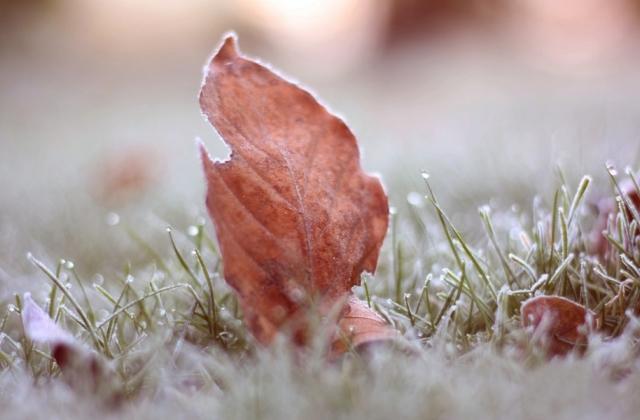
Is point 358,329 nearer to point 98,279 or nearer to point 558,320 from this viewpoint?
point 558,320

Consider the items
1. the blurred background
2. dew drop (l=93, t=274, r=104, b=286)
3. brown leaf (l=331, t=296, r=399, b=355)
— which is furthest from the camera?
the blurred background

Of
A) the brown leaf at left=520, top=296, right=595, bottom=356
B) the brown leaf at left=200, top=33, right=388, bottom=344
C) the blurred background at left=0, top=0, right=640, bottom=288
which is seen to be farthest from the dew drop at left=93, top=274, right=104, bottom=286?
the brown leaf at left=520, top=296, right=595, bottom=356

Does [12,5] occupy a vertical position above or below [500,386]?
above

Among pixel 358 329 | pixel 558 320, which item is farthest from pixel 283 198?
pixel 558 320

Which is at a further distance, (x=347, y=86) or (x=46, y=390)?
(x=347, y=86)

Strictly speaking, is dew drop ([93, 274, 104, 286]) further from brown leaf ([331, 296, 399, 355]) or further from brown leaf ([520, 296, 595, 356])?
brown leaf ([520, 296, 595, 356])

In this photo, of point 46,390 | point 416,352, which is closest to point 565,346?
point 416,352

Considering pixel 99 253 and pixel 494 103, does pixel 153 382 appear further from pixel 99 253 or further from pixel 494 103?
pixel 494 103
